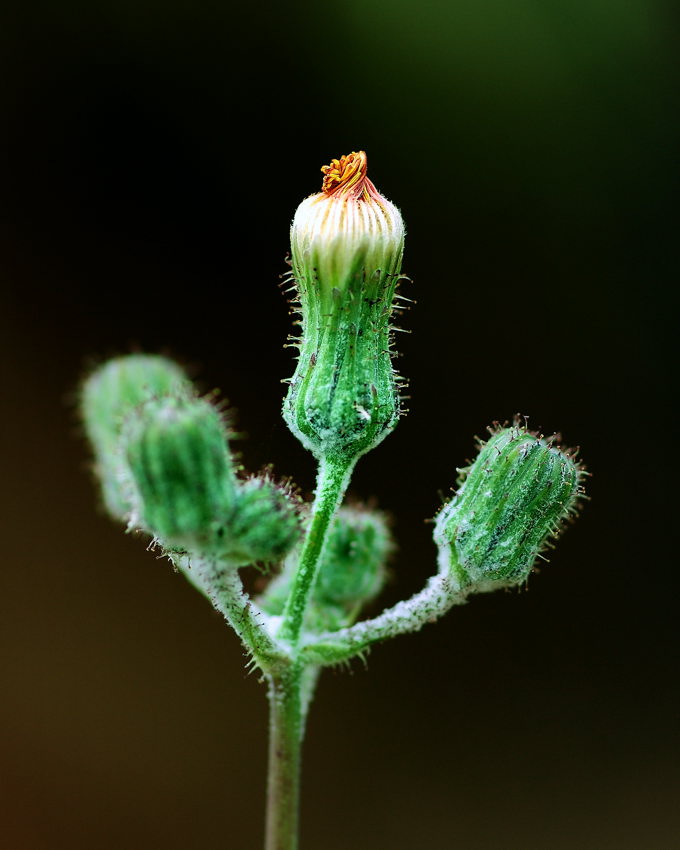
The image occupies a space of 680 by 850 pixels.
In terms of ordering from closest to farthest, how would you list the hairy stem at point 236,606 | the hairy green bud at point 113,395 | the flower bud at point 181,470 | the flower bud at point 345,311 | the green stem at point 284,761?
the flower bud at point 181,470, the hairy stem at point 236,606, the flower bud at point 345,311, the green stem at point 284,761, the hairy green bud at point 113,395

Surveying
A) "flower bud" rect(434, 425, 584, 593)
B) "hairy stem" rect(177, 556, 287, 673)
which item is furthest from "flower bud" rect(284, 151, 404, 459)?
"hairy stem" rect(177, 556, 287, 673)

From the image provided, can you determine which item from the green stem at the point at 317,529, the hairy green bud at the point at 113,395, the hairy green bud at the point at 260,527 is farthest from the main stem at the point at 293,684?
the hairy green bud at the point at 113,395

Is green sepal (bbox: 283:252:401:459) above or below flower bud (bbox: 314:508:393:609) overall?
above

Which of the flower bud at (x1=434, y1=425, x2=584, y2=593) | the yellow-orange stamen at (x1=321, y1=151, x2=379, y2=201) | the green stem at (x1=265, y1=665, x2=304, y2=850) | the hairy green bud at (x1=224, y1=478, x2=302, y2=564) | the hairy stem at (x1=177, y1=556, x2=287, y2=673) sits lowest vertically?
the green stem at (x1=265, y1=665, x2=304, y2=850)

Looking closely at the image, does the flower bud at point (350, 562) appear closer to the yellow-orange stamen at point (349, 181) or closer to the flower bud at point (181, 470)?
the flower bud at point (181, 470)

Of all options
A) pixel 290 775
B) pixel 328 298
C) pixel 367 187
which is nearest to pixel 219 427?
pixel 328 298

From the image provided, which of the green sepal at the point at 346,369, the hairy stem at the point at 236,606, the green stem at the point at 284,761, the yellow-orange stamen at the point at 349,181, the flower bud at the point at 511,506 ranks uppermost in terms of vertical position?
the yellow-orange stamen at the point at 349,181

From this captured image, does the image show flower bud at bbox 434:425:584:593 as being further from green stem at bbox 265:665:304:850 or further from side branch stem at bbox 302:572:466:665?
green stem at bbox 265:665:304:850

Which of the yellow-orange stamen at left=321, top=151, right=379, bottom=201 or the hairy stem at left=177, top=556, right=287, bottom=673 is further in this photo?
the yellow-orange stamen at left=321, top=151, right=379, bottom=201
